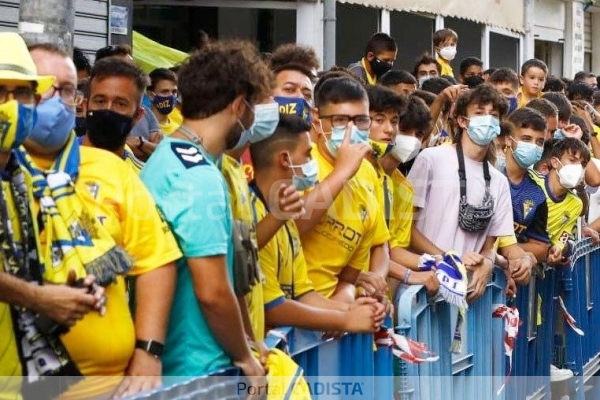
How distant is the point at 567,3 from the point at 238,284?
2736 cm

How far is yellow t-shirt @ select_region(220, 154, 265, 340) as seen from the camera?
5.25 metres

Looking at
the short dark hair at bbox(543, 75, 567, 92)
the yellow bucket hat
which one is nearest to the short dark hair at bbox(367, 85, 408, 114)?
the yellow bucket hat

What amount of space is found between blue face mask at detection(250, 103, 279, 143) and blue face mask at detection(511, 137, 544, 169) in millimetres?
4010

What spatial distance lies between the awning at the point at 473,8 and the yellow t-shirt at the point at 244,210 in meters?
12.0

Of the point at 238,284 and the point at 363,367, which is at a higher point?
the point at 238,284

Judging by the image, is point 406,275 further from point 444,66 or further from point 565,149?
point 444,66

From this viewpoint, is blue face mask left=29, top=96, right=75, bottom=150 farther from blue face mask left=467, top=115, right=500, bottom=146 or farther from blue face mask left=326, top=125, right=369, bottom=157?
blue face mask left=467, top=115, right=500, bottom=146

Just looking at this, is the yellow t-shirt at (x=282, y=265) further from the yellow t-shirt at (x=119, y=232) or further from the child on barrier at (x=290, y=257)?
the yellow t-shirt at (x=119, y=232)

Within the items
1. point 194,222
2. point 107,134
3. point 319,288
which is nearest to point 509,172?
point 319,288

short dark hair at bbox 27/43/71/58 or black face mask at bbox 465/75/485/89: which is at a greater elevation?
black face mask at bbox 465/75/485/89

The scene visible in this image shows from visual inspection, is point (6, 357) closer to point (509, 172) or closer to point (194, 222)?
point (194, 222)

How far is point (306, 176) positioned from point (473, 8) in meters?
16.1

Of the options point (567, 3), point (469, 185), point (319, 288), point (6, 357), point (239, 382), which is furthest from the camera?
point (567, 3)

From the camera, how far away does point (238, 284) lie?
16.7 feet
